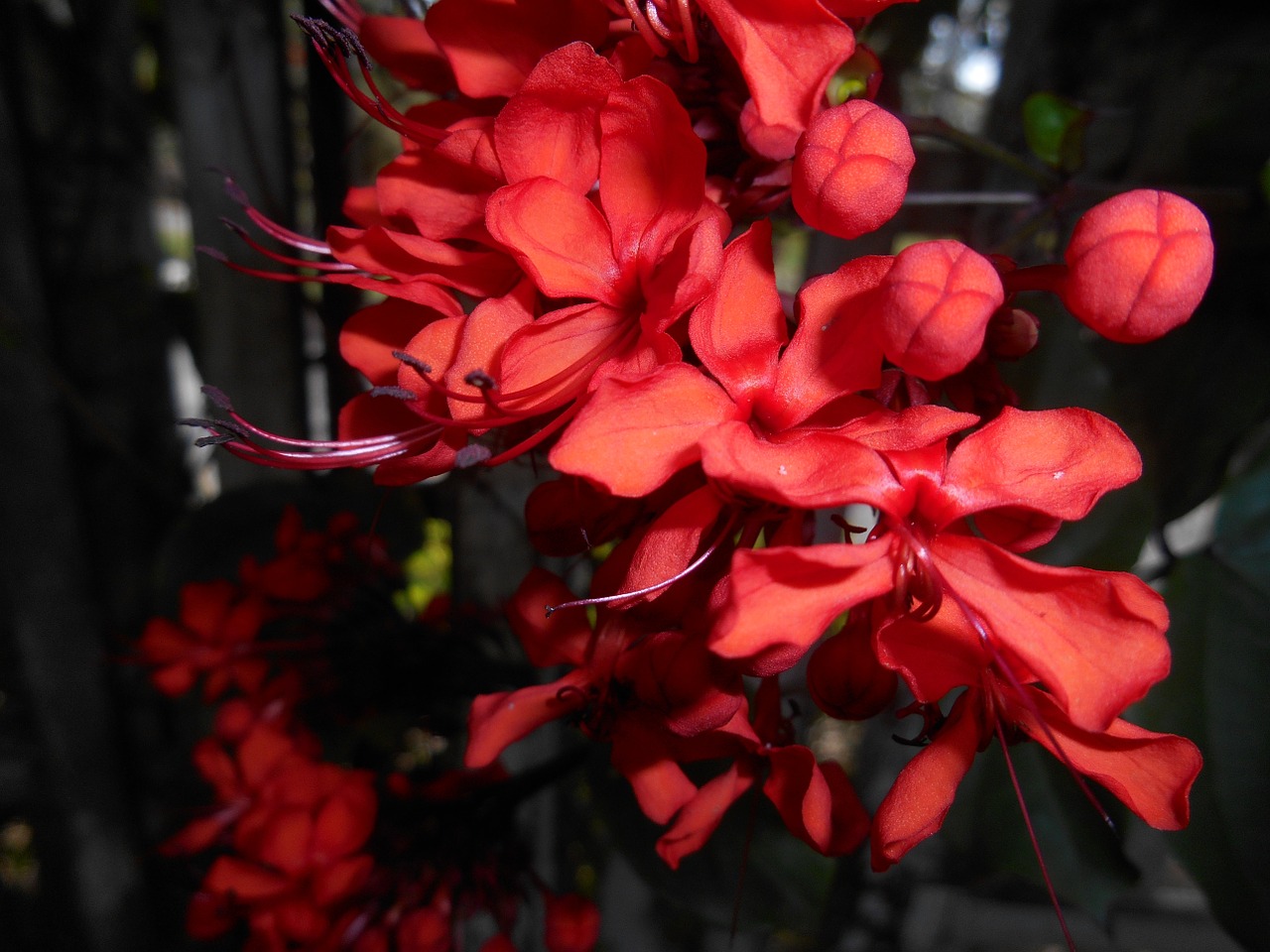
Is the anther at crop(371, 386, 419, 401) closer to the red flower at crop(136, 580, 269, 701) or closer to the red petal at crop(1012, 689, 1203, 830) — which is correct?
the red petal at crop(1012, 689, 1203, 830)

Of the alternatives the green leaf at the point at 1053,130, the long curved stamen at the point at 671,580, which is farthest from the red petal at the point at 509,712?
the green leaf at the point at 1053,130

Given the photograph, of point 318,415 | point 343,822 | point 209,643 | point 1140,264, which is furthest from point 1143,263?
point 318,415

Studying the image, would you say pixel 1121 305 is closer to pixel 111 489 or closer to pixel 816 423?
pixel 816 423

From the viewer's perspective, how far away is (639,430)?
21 cm

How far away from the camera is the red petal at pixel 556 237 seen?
0.77ft

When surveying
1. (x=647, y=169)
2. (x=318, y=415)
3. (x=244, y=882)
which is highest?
(x=647, y=169)

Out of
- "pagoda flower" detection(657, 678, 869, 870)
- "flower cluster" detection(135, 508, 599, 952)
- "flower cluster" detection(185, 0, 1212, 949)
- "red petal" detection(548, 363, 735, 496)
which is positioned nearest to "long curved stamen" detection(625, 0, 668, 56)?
"flower cluster" detection(185, 0, 1212, 949)

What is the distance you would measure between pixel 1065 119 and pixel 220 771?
61 cm

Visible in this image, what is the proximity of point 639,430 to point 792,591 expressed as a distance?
6 centimetres

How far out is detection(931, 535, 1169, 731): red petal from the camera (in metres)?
0.20

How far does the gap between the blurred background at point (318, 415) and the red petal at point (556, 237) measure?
0.54 feet

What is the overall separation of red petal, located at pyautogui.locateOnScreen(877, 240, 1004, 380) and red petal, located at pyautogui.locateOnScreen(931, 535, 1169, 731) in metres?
0.05

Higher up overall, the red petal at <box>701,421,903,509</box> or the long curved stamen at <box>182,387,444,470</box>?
the red petal at <box>701,421,903,509</box>

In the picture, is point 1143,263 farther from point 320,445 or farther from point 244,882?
point 244,882
